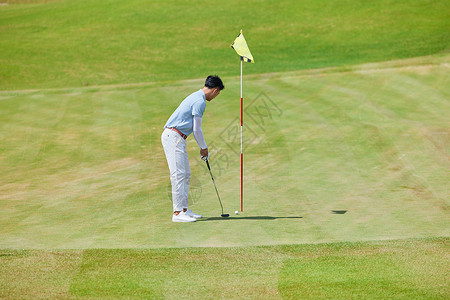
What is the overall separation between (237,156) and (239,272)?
6768mm

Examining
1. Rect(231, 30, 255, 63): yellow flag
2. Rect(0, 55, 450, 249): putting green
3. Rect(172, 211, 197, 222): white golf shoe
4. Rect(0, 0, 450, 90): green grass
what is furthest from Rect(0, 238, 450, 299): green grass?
Rect(0, 0, 450, 90): green grass

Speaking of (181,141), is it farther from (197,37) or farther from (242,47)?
(197,37)

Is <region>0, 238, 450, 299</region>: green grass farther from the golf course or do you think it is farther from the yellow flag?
the yellow flag

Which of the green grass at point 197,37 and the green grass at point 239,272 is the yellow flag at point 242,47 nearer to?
the green grass at point 239,272

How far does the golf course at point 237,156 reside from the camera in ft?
23.6

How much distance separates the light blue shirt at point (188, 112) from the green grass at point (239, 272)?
7.52 ft

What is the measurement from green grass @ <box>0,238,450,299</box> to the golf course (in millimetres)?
27

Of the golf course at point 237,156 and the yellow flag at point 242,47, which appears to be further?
the yellow flag at point 242,47

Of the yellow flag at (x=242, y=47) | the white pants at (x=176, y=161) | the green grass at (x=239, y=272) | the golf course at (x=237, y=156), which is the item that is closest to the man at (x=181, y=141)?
the white pants at (x=176, y=161)

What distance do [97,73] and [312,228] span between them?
49.3 ft

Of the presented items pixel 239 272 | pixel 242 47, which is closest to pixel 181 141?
pixel 242 47

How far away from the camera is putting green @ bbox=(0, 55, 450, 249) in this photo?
9008mm

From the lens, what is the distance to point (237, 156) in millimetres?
13812

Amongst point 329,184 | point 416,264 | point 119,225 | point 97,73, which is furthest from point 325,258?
point 97,73
